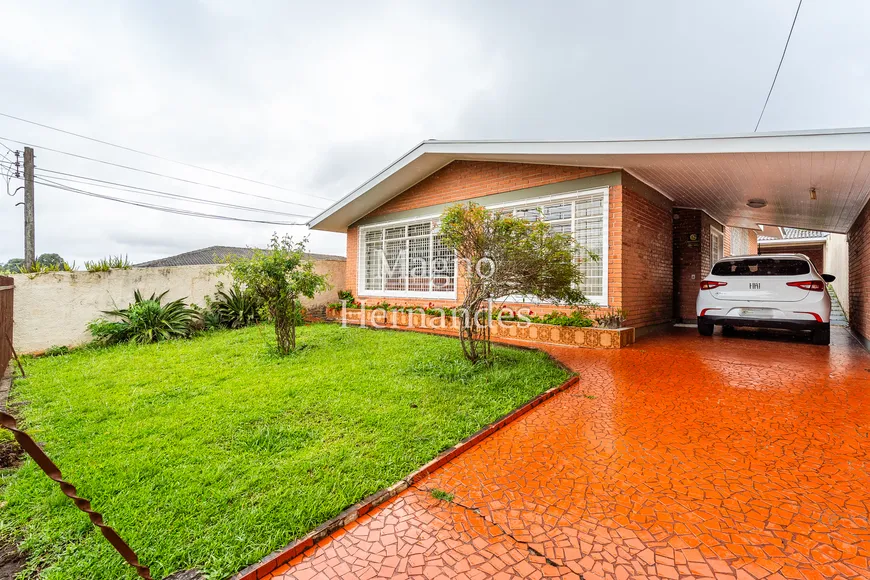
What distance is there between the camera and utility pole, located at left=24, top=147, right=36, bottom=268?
11.4 metres

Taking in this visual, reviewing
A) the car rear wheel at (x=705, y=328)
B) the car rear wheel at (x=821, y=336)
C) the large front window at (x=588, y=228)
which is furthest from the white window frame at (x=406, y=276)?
the car rear wheel at (x=821, y=336)

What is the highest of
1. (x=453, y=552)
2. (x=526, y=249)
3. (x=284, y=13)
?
(x=284, y=13)

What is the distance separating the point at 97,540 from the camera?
191 centimetres

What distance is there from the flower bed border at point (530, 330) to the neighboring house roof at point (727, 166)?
3.23 metres

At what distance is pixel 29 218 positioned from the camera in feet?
38.1

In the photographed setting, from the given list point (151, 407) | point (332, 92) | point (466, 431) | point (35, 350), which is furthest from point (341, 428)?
point (332, 92)

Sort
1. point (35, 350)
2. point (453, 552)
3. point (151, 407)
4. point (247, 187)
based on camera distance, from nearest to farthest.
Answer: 1. point (453, 552)
2. point (151, 407)
3. point (35, 350)
4. point (247, 187)

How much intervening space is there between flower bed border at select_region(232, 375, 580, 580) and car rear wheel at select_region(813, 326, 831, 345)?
708 cm

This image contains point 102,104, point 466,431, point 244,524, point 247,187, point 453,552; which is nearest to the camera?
point 453,552

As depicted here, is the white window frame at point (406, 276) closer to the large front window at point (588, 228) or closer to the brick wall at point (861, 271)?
the large front window at point (588, 228)

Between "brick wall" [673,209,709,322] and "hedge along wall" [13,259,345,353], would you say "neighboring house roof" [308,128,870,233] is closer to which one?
"brick wall" [673,209,709,322]

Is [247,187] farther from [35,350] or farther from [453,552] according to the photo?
[453,552]

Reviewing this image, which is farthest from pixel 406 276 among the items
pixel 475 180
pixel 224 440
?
pixel 224 440

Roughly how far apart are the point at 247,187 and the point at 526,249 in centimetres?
2844
